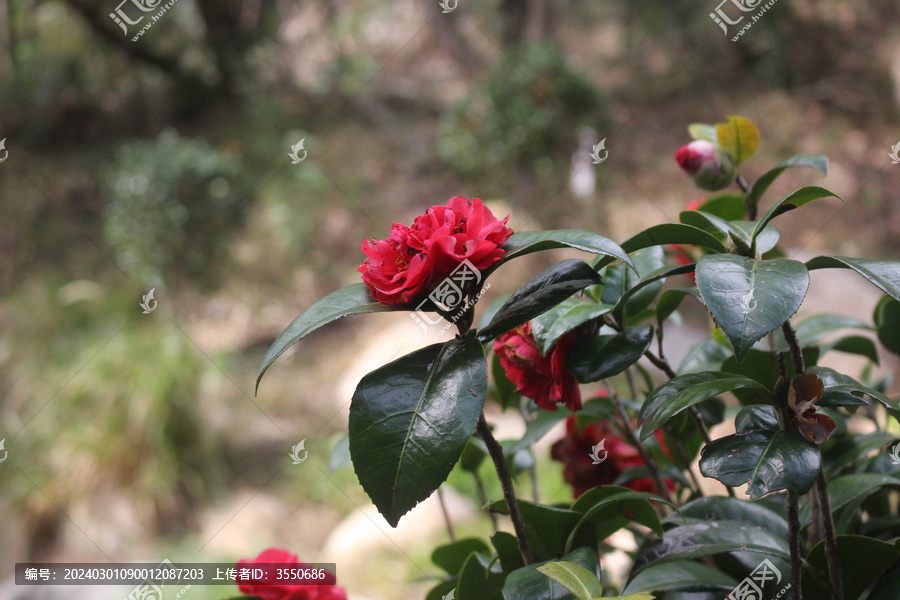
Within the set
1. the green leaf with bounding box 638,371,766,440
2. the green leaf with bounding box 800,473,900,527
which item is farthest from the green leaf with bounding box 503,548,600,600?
the green leaf with bounding box 800,473,900,527

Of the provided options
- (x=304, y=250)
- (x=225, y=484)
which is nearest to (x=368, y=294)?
(x=225, y=484)

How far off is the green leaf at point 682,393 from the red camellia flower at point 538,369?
7 centimetres

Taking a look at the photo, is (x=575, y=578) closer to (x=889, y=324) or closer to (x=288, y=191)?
(x=889, y=324)

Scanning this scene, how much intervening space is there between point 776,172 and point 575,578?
0.45 meters

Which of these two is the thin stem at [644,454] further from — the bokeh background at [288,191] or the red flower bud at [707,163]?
the bokeh background at [288,191]

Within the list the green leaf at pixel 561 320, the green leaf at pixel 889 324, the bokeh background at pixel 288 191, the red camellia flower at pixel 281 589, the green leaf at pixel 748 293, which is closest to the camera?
the green leaf at pixel 748 293

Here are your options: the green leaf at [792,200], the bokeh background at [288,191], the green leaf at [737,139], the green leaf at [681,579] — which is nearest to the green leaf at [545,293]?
the green leaf at [792,200]

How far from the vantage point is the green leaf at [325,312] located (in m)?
0.43

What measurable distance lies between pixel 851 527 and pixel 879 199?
3714mm

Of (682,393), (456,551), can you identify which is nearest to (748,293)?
(682,393)

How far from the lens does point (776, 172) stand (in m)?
0.64

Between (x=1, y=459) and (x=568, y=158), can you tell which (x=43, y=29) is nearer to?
(x=1, y=459)

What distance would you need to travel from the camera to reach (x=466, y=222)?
48 cm

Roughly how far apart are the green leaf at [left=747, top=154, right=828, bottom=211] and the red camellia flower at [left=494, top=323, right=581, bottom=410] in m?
0.26
